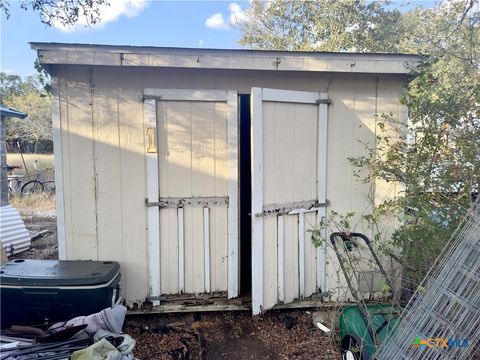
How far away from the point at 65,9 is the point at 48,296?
266cm

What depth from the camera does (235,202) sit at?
3086 mm

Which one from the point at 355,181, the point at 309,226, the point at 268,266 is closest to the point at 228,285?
the point at 268,266

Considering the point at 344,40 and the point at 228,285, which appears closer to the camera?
the point at 228,285

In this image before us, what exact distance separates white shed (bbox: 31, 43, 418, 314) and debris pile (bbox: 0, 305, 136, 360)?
811 mm

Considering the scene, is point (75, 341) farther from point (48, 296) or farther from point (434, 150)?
point (434, 150)

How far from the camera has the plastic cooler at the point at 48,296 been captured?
2426 mm

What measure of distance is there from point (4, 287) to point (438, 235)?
3170mm

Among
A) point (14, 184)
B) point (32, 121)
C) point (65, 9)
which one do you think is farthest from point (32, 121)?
point (65, 9)

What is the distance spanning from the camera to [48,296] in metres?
2.43

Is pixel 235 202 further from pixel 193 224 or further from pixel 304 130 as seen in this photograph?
pixel 304 130

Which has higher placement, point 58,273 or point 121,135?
point 121,135

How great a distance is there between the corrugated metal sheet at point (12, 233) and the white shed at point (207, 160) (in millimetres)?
2526

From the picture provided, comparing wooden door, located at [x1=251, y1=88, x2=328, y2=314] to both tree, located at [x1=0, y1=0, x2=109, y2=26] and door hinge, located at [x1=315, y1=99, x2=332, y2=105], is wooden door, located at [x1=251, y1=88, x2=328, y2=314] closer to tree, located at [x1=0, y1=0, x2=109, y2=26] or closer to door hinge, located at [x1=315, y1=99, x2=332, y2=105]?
door hinge, located at [x1=315, y1=99, x2=332, y2=105]

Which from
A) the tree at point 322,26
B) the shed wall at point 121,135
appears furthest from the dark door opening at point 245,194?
the tree at point 322,26
